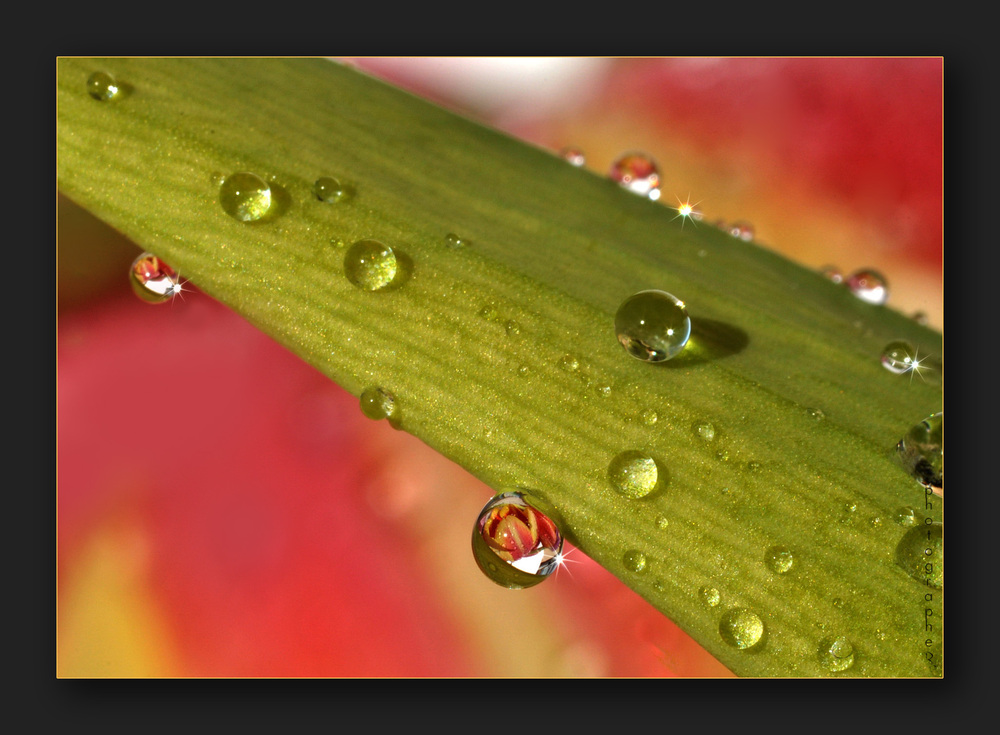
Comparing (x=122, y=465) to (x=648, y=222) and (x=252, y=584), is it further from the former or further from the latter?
(x=648, y=222)

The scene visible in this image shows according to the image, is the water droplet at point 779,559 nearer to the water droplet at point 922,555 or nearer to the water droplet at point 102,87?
the water droplet at point 922,555

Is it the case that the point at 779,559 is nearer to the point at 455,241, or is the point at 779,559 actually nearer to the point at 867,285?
the point at 455,241

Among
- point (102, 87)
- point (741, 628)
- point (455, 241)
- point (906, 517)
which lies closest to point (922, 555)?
point (906, 517)

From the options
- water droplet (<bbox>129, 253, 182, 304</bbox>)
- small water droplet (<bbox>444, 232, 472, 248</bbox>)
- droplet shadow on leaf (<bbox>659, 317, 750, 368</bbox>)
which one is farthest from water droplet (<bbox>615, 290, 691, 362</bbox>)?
water droplet (<bbox>129, 253, 182, 304</bbox>)

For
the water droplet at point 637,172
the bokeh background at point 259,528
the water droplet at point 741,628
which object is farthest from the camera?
the water droplet at point 637,172

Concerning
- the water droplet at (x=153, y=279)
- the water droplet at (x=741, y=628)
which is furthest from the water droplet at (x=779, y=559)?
the water droplet at (x=153, y=279)

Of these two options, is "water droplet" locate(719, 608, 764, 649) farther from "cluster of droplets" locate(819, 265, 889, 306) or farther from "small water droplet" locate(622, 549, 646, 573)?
"cluster of droplets" locate(819, 265, 889, 306)
